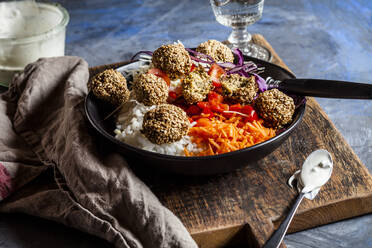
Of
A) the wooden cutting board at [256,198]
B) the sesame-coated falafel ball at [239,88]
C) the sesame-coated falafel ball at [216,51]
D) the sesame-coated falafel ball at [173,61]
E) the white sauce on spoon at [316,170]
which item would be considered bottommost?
the wooden cutting board at [256,198]

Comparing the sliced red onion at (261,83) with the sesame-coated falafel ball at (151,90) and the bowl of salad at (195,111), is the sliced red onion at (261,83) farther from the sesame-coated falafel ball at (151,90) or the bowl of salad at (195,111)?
the sesame-coated falafel ball at (151,90)

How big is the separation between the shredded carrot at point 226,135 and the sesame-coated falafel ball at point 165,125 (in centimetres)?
9

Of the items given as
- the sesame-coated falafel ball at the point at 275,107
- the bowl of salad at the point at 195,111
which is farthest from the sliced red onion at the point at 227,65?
the sesame-coated falafel ball at the point at 275,107

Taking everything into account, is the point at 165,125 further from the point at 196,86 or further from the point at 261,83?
the point at 261,83

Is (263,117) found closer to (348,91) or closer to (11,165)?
(348,91)

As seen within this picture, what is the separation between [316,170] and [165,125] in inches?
26.3

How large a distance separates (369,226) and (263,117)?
616mm

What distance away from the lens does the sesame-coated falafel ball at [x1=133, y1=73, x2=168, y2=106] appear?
1931mm

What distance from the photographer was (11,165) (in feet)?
6.59

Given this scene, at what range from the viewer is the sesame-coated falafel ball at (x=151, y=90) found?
1931mm

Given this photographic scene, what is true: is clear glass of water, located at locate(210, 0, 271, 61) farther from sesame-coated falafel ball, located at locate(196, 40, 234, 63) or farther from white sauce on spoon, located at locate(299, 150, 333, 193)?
white sauce on spoon, located at locate(299, 150, 333, 193)

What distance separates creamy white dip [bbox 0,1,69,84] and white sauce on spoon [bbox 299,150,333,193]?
5.83 feet

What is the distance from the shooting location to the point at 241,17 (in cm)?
282

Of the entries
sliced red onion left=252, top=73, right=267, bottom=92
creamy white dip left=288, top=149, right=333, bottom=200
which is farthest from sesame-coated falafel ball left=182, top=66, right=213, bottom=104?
creamy white dip left=288, top=149, right=333, bottom=200
